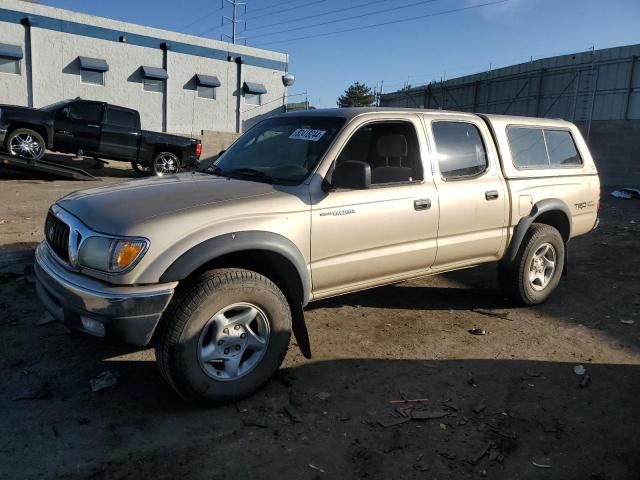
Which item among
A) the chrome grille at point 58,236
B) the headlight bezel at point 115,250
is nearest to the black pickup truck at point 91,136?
the chrome grille at point 58,236

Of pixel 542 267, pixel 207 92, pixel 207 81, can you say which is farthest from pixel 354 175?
pixel 207 92

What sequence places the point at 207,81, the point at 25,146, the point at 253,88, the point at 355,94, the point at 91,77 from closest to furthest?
the point at 25,146 → the point at 91,77 → the point at 207,81 → the point at 253,88 → the point at 355,94

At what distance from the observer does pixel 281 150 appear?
13.5ft

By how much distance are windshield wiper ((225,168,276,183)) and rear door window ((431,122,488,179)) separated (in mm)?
1506

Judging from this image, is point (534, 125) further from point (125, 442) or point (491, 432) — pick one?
point (125, 442)

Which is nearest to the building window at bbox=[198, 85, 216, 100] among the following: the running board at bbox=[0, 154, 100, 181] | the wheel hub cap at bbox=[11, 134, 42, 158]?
the wheel hub cap at bbox=[11, 134, 42, 158]

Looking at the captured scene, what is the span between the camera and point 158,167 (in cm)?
1539

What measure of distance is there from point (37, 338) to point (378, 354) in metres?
2.66

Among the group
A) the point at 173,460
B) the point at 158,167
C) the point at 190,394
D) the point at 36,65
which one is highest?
the point at 36,65

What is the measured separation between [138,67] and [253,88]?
18.3ft

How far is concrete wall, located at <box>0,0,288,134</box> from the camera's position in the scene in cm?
1853

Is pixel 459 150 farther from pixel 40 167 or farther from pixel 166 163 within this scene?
pixel 166 163

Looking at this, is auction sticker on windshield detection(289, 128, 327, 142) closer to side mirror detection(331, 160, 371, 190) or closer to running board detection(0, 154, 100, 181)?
side mirror detection(331, 160, 371, 190)

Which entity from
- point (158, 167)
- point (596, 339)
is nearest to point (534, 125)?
point (596, 339)
